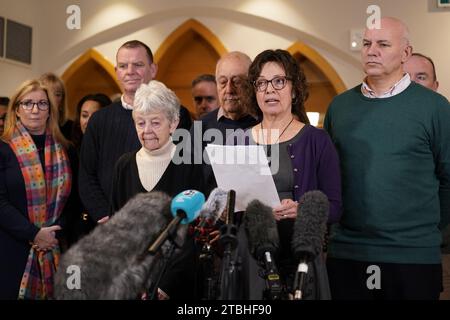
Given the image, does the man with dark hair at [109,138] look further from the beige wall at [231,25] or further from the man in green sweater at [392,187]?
the beige wall at [231,25]

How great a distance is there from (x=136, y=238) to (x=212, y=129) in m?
1.39

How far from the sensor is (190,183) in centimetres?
237

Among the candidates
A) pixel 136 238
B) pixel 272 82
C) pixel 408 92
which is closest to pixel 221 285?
pixel 136 238

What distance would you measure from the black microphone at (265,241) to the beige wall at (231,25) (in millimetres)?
4699

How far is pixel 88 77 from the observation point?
7242mm

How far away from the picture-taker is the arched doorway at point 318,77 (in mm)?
6488

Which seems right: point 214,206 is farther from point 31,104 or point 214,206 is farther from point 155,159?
point 31,104

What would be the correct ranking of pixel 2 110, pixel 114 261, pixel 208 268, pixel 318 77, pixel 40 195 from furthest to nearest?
1. pixel 318 77
2. pixel 2 110
3. pixel 40 195
4. pixel 208 268
5. pixel 114 261

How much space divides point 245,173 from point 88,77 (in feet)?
18.5

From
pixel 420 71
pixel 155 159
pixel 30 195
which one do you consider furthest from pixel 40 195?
pixel 420 71

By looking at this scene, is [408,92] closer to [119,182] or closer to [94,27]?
[119,182]

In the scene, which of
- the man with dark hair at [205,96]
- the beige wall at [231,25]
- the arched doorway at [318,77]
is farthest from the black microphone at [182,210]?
the arched doorway at [318,77]

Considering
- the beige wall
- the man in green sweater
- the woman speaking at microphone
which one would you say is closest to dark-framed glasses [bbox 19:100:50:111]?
the woman speaking at microphone

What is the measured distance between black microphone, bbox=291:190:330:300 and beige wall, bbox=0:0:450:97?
4676mm
